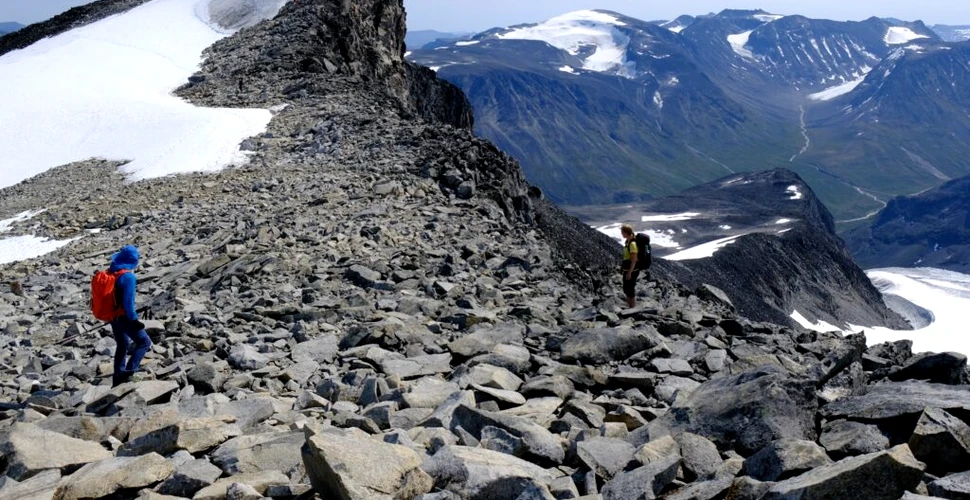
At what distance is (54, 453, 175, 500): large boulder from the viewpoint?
6938mm

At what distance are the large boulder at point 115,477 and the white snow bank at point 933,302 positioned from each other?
78869 millimetres

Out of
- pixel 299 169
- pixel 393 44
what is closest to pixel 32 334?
pixel 299 169

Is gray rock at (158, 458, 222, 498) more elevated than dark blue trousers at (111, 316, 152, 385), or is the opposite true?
gray rock at (158, 458, 222, 498)

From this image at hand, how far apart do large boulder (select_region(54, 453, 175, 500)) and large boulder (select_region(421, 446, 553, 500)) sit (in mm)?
2235

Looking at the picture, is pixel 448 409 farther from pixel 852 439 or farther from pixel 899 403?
pixel 899 403

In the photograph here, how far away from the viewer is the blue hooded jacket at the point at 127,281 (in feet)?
36.7

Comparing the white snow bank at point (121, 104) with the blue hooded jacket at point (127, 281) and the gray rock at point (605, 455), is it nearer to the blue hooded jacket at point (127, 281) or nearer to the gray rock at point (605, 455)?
the blue hooded jacket at point (127, 281)

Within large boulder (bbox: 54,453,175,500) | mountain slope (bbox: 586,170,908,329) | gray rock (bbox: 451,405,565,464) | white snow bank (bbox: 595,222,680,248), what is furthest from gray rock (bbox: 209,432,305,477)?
white snow bank (bbox: 595,222,680,248)

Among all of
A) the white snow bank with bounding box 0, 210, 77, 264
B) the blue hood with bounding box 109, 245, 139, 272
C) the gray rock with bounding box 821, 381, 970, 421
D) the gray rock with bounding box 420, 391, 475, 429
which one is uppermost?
the blue hood with bounding box 109, 245, 139, 272

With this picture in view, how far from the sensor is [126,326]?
37.0 feet

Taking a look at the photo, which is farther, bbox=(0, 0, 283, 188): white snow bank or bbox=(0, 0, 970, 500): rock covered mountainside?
bbox=(0, 0, 283, 188): white snow bank

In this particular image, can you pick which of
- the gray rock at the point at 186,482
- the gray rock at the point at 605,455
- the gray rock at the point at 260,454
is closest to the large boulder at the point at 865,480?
the gray rock at the point at 605,455

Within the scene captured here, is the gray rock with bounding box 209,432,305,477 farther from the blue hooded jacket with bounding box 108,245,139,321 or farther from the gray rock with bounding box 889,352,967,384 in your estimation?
the gray rock with bounding box 889,352,967,384

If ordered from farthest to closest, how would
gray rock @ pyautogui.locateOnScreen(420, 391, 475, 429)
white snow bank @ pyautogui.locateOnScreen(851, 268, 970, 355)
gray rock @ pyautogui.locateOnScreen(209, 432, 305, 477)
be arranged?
white snow bank @ pyautogui.locateOnScreen(851, 268, 970, 355) < gray rock @ pyautogui.locateOnScreen(420, 391, 475, 429) < gray rock @ pyautogui.locateOnScreen(209, 432, 305, 477)
